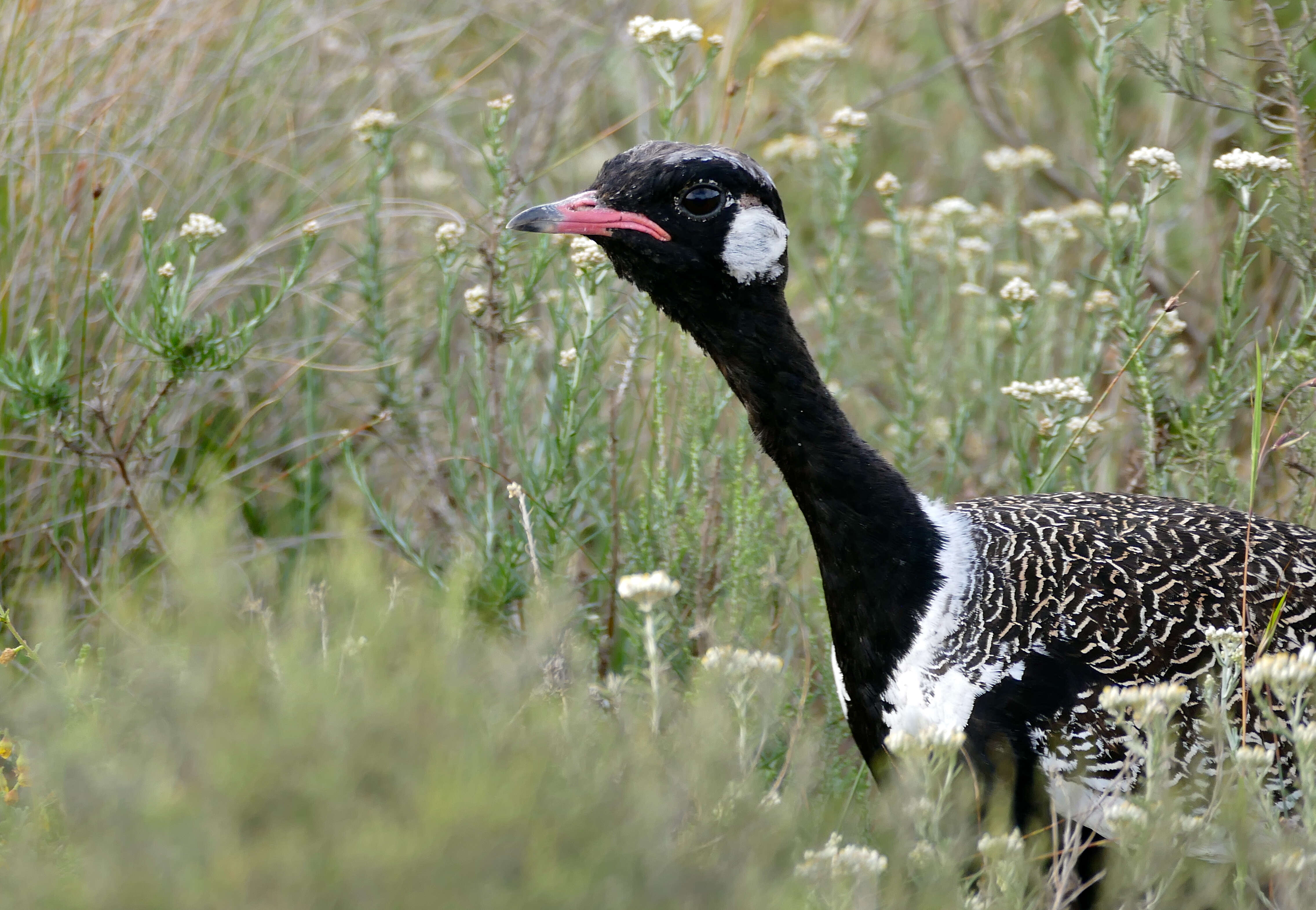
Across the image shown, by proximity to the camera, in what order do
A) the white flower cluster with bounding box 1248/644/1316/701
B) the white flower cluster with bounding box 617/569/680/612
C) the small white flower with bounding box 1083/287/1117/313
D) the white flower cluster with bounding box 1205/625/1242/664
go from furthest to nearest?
the small white flower with bounding box 1083/287/1117/313, the white flower cluster with bounding box 1205/625/1242/664, the white flower cluster with bounding box 617/569/680/612, the white flower cluster with bounding box 1248/644/1316/701

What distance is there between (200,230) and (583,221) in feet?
3.27

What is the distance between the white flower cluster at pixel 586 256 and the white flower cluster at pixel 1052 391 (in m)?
0.99

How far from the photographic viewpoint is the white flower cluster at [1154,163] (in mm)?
2893

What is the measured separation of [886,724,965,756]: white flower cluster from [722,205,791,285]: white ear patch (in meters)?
1.05

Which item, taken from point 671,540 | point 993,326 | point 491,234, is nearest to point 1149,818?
point 671,540

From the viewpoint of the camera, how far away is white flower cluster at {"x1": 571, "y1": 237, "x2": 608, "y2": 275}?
9.27ft

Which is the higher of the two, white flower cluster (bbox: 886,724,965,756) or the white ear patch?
the white ear patch

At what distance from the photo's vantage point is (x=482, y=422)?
308 cm

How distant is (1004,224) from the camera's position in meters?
4.44

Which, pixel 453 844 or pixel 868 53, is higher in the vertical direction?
pixel 868 53

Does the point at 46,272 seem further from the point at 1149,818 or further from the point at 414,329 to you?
the point at 1149,818

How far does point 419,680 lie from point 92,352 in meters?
2.39

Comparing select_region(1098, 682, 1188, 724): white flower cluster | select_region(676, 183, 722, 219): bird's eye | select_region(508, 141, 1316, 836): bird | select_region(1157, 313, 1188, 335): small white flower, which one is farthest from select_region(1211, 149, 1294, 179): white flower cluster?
select_region(1098, 682, 1188, 724): white flower cluster

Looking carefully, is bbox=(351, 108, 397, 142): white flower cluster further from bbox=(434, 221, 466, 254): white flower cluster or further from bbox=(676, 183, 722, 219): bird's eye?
bbox=(676, 183, 722, 219): bird's eye
